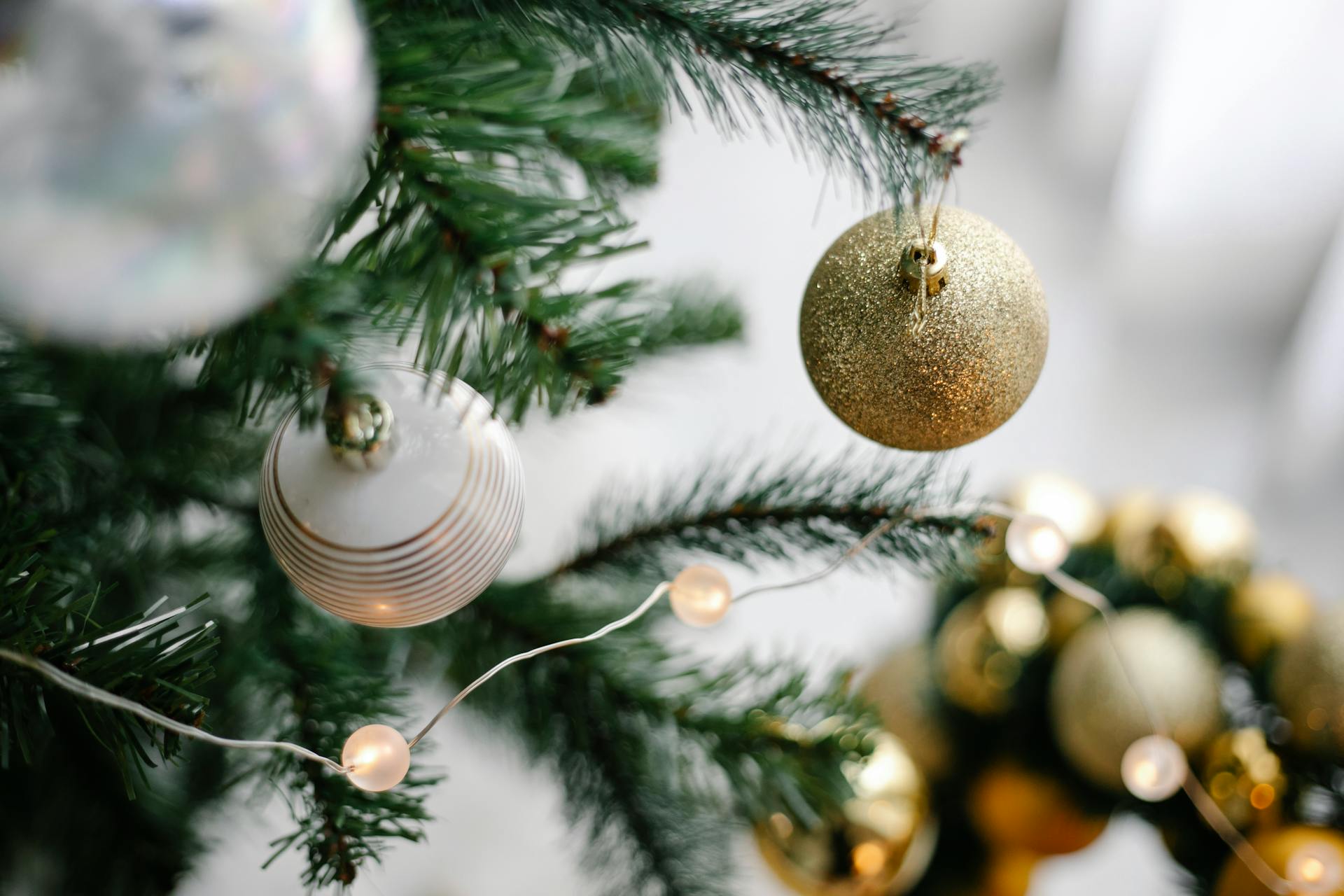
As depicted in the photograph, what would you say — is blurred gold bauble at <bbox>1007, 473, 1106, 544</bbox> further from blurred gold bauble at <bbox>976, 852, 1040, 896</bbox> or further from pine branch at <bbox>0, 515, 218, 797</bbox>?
pine branch at <bbox>0, 515, 218, 797</bbox>

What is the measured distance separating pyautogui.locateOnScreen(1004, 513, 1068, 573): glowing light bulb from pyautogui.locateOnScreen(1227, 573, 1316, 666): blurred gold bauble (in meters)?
0.24

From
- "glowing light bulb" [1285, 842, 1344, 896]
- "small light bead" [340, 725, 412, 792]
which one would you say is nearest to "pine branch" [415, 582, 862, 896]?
"small light bead" [340, 725, 412, 792]

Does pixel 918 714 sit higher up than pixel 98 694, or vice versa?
pixel 98 694

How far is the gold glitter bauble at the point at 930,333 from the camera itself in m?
0.26

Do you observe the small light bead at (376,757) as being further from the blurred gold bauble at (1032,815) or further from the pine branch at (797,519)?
the blurred gold bauble at (1032,815)

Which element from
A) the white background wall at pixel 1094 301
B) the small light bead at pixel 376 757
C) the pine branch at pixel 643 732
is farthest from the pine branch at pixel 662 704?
the white background wall at pixel 1094 301

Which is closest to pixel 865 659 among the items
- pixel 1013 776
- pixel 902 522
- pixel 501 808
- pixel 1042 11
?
pixel 1013 776

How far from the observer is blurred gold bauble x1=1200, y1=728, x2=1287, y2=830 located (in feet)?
1.52

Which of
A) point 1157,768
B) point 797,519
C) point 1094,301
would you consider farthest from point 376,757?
point 1094,301

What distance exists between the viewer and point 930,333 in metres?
0.26

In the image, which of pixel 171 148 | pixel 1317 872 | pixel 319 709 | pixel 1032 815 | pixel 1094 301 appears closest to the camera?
pixel 171 148

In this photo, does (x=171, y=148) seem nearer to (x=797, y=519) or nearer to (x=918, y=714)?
(x=797, y=519)

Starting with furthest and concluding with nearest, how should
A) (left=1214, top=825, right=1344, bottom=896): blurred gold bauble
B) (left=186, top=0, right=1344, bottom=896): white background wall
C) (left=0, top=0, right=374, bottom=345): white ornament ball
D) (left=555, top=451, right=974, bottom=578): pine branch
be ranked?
(left=186, top=0, right=1344, bottom=896): white background wall, (left=1214, top=825, right=1344, bottom=896): blurred gold bauble, (left=555, top=451, right=974, bottom=578): pine branch, (left=0, top=0, right=374, bottom=345): white ornament ball

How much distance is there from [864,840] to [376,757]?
33 centimetres
